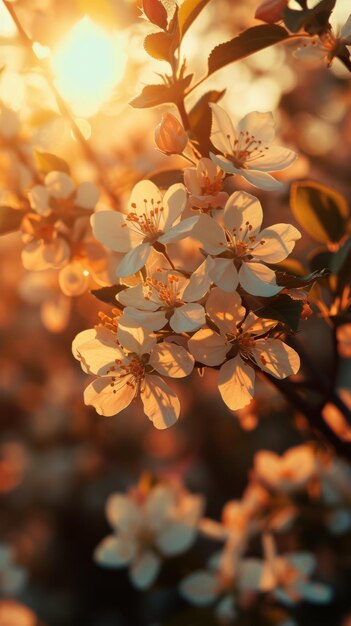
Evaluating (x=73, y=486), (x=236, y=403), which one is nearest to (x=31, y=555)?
(x=73, y=486)

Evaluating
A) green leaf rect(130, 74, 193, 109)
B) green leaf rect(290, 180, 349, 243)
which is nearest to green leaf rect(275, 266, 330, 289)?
green leaf rect(130, 74, 193, 109)

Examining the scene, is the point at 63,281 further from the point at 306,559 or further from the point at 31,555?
the point at 31,555

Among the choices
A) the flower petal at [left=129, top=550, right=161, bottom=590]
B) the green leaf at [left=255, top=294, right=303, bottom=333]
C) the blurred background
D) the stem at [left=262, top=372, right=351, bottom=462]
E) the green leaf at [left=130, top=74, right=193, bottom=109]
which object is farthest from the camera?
the blurred background

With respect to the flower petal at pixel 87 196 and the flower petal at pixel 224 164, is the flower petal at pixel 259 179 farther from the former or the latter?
the flower petal at pixel 87 196

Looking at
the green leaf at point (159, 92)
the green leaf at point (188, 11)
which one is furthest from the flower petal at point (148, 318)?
the green leaf at point (188, 11)

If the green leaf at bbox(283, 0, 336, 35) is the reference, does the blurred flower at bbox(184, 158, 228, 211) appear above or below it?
below

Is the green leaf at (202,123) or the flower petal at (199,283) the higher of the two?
the green leaf at (202,123)

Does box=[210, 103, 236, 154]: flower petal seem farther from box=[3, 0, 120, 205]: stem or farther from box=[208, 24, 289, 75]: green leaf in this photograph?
box=[3, 0, 120, 205]: stem
